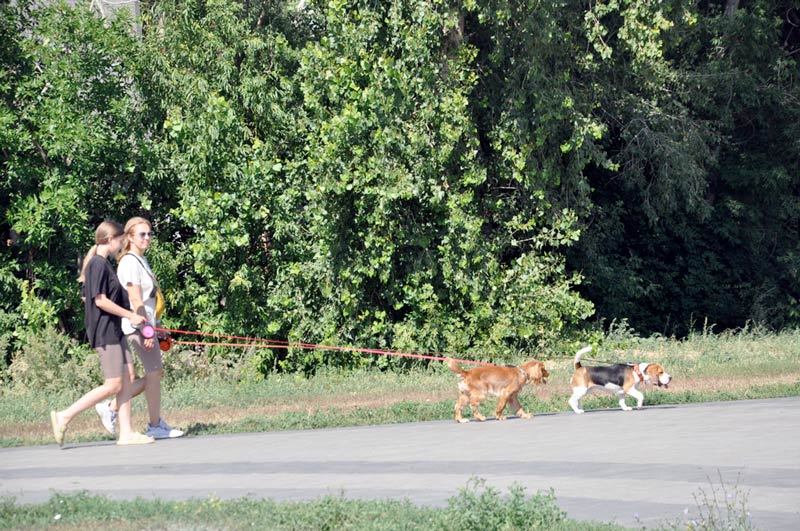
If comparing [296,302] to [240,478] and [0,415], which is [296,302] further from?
[240,478]

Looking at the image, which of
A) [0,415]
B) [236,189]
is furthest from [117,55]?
[0,415]

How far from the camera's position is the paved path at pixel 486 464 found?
830 centimetres

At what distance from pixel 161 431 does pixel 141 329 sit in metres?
1.16

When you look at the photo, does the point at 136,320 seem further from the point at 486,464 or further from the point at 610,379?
the point at 610,379

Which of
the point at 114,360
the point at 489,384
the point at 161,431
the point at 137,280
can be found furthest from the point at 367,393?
the point at 114,360

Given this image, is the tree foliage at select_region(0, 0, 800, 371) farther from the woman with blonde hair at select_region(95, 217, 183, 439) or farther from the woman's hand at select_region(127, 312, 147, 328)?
the woman's hand at select_region(127, 312, 147, 328)

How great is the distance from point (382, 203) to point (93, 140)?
16.7ft

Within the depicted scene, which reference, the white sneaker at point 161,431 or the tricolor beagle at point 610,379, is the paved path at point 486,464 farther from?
the tricolor beagle at point 610,379

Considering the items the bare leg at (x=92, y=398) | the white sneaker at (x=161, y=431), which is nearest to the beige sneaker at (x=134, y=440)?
the white sneaker at (x=161, y=431)

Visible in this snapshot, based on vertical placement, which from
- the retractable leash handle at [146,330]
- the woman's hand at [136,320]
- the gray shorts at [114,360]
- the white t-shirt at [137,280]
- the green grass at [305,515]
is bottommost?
the green grass at [305,515]

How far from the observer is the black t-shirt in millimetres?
11469

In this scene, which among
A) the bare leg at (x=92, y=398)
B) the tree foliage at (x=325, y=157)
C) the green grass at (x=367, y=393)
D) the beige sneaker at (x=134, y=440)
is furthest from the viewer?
the tree foliage at (x=325, y=157)

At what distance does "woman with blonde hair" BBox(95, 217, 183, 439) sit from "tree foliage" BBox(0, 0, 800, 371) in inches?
307

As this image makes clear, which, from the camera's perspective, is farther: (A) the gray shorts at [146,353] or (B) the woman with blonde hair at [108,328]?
(A) the gray shorts at [146,353]
